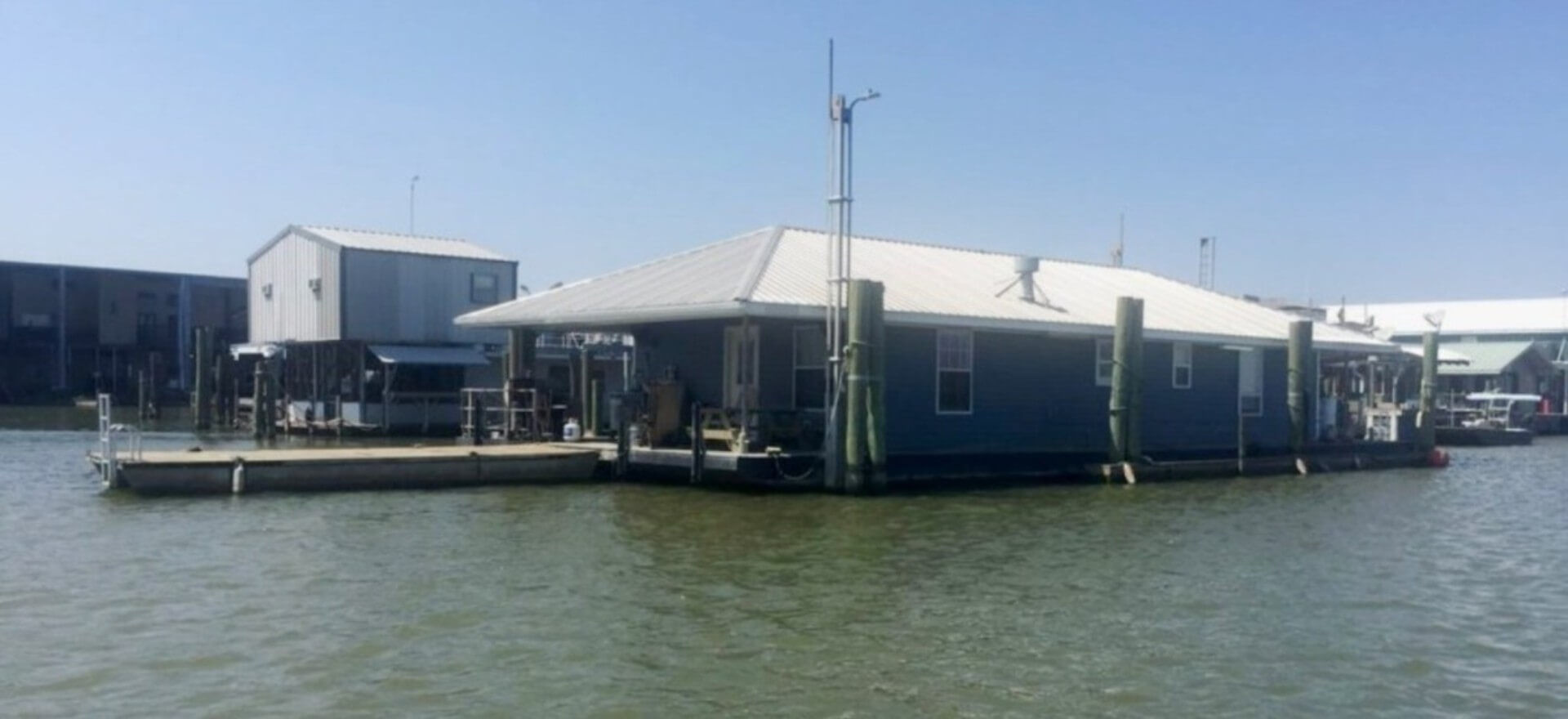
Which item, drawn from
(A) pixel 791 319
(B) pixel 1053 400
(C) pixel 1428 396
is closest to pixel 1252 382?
(C) pixel 1428 396

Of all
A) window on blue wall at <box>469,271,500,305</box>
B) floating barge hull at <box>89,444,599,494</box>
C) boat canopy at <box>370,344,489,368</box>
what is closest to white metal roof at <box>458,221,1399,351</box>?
floating barge hull at <box>89,444,599,494</box>

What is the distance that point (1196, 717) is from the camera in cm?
1057

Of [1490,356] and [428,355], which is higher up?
[1490,356]

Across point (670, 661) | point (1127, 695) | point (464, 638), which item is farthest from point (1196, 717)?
point (464, 638)

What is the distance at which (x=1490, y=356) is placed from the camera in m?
64.1

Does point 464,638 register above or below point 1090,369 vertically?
below

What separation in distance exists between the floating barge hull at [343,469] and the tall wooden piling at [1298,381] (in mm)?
16725

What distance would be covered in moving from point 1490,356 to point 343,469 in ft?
182

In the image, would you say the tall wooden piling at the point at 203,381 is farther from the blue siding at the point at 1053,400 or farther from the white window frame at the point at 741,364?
the blue siding at the point at 1053,400

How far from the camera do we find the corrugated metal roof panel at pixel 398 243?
154ft

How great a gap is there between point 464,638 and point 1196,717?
242 inches

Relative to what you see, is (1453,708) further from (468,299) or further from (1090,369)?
(468,299)

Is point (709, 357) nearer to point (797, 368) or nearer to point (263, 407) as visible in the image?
point (797, 368)

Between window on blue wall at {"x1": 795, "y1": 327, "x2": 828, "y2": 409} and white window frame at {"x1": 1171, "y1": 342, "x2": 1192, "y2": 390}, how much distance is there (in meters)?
9.60
